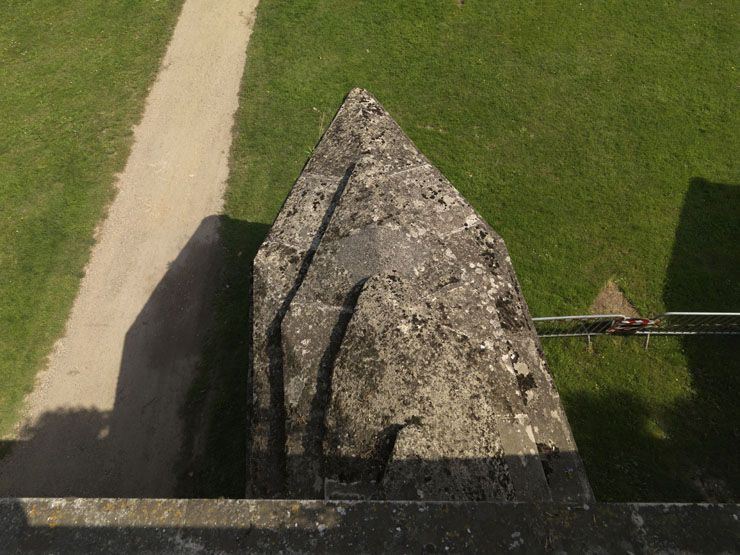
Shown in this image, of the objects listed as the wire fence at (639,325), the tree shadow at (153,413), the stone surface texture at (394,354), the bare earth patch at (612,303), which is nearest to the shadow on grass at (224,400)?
the tree shadow at (153,413)

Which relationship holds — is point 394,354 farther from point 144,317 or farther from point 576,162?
point 576,162

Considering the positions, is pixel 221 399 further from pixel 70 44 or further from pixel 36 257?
pixel 70 44

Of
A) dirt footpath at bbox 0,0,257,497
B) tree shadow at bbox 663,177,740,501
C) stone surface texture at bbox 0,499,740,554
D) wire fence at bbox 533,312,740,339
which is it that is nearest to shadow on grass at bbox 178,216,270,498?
A: dirt footpath at bbox 0,0,257,497

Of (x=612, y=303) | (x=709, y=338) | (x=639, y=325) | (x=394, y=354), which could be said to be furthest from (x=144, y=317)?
(x=709, y=338)

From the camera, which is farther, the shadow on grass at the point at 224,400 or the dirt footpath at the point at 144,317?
the dirt footpath at the point at 144,317

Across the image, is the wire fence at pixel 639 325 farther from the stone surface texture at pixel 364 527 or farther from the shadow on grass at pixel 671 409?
the stone surface texture at pixel 364 527

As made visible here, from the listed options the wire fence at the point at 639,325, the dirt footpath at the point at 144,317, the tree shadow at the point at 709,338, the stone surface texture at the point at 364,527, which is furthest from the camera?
the wire fence at the point at 639,325

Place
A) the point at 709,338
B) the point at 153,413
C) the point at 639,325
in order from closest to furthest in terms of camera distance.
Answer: the point at 153,413
the point at 639,325
the point at 709,338
